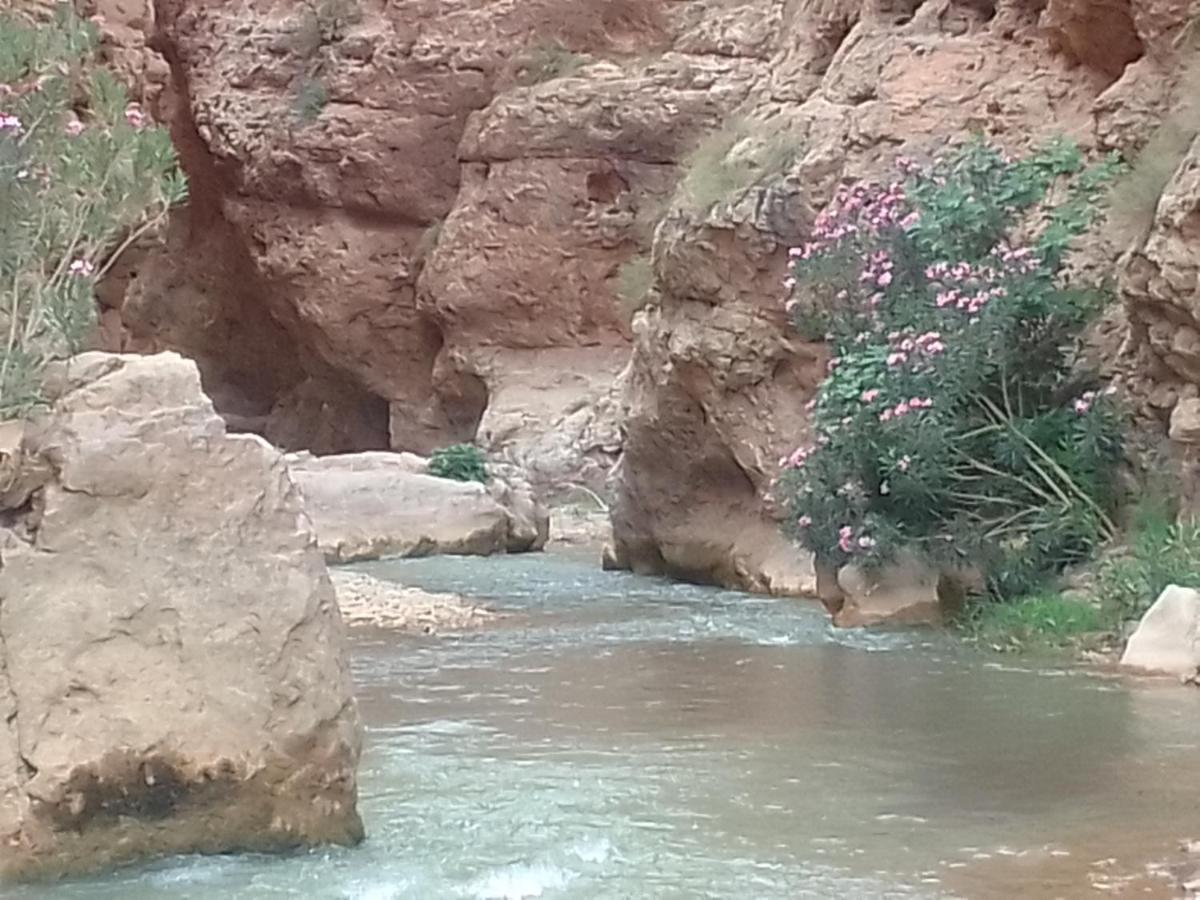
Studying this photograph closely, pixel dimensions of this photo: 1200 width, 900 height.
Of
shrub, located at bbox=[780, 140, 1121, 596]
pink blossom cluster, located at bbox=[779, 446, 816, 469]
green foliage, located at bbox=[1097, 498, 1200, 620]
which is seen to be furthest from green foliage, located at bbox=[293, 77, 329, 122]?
green foliage, located at bbox=[1097, 498, 1200, 620]

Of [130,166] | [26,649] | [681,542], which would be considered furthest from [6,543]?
[681,542]

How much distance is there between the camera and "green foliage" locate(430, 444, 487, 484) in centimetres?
2061

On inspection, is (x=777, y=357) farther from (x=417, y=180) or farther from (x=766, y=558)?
(x=417, y=180)

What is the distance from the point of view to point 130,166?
7.25 metres

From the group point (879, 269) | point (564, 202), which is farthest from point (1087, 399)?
point (564, 202)

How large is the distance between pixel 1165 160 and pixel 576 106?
1538 centimetres

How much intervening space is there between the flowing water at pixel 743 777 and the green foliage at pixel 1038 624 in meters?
0.32

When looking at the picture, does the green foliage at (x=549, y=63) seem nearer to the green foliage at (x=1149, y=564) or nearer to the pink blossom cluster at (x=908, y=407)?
the pink blossom cluster at (x=908, y=407)

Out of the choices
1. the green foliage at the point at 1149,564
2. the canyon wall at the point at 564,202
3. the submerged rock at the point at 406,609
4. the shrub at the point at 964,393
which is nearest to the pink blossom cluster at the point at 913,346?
the shrub at the point at 964,393

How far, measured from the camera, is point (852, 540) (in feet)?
36.7

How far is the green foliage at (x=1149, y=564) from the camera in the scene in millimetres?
9672

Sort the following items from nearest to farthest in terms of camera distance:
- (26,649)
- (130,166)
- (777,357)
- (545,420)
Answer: (26,649) < (130,166) < (777,357) < (545,420)

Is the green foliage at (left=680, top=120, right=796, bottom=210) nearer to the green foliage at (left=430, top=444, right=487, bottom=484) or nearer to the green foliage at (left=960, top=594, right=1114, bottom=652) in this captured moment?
the green foliage at (left=960, top=594, right=1114, bottom=652)

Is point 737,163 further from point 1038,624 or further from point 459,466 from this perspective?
point 459,466
